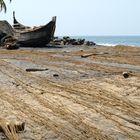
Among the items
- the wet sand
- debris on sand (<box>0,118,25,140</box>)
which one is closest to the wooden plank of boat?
the wet sand

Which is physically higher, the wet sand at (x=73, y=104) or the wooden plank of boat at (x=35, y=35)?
the wooden plank of boat at (x=35, y=35)

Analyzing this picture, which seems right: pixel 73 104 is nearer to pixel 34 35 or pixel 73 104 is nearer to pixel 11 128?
pixel 11 128

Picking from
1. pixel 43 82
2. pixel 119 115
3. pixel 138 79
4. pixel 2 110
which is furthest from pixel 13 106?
pixel 138 79

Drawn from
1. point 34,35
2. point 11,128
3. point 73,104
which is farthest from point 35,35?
point 11,128

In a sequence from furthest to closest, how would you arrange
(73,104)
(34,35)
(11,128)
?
1. (34,35)
2. (73,104)
3. (11,128)

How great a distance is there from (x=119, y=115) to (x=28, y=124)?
2037mm

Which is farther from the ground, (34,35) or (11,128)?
(34,35)

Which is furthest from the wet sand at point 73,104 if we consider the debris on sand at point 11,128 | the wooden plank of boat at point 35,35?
the wooden plank of boat at point 35,35

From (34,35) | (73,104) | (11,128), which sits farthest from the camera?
(34,35)

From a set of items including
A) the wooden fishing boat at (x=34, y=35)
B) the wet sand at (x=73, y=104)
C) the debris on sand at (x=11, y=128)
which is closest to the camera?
the debris on sand at (x=11, y=128)

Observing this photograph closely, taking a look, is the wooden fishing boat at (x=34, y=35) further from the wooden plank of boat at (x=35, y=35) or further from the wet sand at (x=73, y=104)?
the wet sand at (x=73, y=104)

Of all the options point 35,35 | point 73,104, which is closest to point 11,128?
point 73,104

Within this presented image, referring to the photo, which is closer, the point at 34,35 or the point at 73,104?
the point at 73,104

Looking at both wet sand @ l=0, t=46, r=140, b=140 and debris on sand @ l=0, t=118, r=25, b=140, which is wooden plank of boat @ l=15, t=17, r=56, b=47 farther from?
debris on sand @ l=0, t=118, r=25, b=140
